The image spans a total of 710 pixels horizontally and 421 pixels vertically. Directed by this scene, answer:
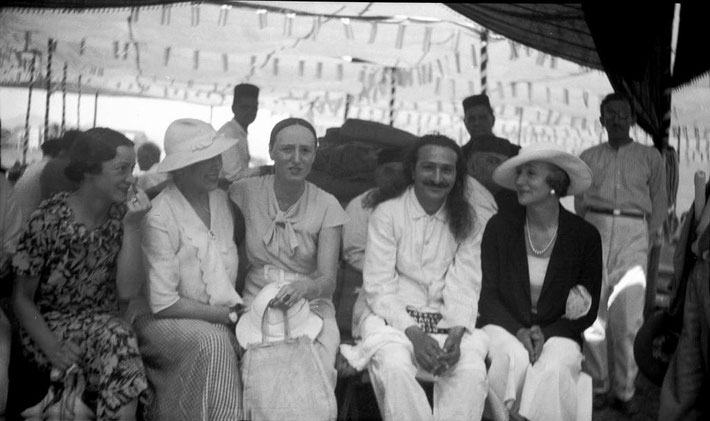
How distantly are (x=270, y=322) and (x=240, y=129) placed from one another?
96 centimetres

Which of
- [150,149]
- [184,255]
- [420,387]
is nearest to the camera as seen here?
[420,387]

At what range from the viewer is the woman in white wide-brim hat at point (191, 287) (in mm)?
3098

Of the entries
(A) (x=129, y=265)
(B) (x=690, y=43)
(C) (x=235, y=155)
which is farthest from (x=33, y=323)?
(B) (x=690, y=43)

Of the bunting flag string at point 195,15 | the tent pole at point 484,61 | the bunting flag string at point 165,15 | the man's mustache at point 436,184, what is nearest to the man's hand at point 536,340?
the man's mustache at point 436,184

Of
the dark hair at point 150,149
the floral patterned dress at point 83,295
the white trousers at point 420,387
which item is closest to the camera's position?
the floral patterned dress at point 83,295

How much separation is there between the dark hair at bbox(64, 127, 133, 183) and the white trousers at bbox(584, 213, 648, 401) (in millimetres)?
2353

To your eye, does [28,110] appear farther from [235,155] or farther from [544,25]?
[544,25]

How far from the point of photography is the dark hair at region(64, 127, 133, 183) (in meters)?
3.25

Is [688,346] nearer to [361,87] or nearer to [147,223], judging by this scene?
[361,87]

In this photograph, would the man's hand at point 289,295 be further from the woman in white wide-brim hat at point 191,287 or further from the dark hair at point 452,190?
the dark hair at point 452,190

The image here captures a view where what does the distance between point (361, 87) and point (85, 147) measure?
1.36 m

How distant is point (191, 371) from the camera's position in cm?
310

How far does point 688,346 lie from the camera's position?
10.6ft

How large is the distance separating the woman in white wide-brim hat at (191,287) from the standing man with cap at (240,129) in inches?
3.7
